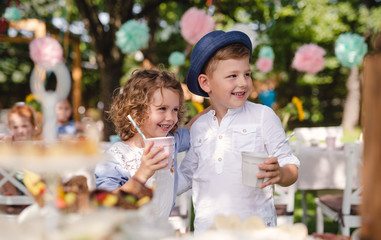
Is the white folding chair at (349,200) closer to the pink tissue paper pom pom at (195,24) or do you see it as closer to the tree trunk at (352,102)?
the pink tissue paper pom pom at (195,24)

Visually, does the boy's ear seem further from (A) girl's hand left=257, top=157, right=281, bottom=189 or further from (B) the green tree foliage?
(B) the green tree foliage

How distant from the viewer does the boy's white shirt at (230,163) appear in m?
1.96

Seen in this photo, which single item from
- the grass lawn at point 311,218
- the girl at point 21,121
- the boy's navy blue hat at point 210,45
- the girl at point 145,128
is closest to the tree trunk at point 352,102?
the grass lawn at point 311,218

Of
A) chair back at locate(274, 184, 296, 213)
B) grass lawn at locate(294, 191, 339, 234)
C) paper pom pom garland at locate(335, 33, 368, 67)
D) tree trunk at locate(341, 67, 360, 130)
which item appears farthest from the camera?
tree trunk at locate(341, 67, 360, 130)

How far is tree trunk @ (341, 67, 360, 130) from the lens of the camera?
18609 millimetres

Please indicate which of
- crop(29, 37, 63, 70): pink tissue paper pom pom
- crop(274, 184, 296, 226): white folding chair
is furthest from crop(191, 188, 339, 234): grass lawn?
crop(29, 37, 63, 70): pink tissue paper pom pom

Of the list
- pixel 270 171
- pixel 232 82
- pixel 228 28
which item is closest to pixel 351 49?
pixel 228 28

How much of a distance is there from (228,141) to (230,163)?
0.12m

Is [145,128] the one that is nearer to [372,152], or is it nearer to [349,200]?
[372,152]

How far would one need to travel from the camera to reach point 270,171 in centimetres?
162

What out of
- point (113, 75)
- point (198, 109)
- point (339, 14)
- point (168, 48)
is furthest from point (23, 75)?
point (198, 109)

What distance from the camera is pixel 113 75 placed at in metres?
7.20

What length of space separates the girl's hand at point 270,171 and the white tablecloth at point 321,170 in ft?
9.59

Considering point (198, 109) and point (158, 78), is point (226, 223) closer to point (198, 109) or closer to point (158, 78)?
point (158, 78)
